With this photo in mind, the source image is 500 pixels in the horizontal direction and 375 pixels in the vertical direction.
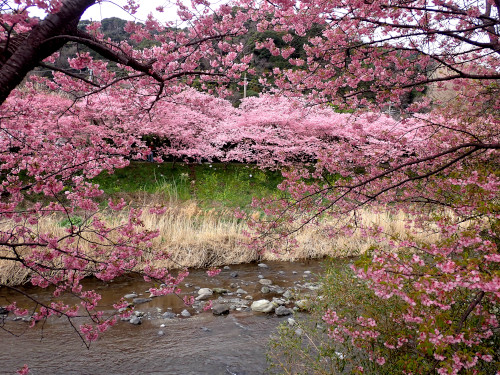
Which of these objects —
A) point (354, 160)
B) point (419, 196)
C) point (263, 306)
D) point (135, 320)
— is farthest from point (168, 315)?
point (419, 196)

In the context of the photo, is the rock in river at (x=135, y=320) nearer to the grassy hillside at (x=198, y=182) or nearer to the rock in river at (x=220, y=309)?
the rock in river at (x=220, y=309)

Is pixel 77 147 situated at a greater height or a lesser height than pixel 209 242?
greater

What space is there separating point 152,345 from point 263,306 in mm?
1708

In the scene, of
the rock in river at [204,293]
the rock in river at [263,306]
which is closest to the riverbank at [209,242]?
the rock in river at [204,293]

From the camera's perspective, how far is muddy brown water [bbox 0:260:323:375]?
3525 millimetres

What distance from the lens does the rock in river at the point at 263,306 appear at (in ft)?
16.4

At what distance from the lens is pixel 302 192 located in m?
3.95

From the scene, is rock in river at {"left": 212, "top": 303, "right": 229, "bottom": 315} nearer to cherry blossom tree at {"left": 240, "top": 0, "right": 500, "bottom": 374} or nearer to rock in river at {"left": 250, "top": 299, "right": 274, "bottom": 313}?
rock in river at {"left": 250, "top": 299, "right": 274, "bottom": 313}

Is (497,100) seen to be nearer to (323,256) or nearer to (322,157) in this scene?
(322,157)

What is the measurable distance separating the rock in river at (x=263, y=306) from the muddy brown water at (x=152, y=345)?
13cm

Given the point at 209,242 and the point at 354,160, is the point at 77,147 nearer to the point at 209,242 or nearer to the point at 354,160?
the point at 354,160

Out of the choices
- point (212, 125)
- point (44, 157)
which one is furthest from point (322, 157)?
point (212, 125)

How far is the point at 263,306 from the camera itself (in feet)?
16.6

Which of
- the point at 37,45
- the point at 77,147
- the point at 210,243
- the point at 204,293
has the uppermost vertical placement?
the point at 37,45
